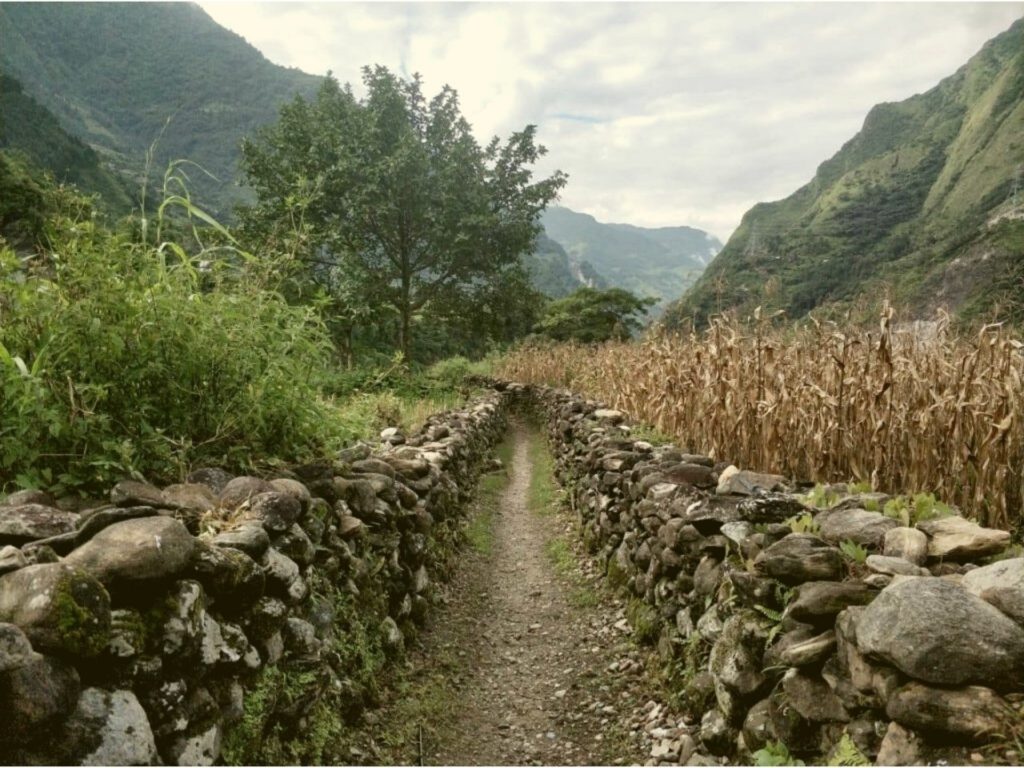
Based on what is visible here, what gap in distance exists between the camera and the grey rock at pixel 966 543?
2.91 metres

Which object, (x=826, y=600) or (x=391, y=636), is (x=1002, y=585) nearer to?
(x=826, y=600)

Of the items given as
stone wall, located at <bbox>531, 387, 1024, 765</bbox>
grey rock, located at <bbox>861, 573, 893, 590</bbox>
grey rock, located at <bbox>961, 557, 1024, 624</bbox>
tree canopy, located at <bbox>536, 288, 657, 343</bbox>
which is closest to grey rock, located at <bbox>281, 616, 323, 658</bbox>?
stone wall, located at <bbox>531, 387, 1024, 765</bbox>

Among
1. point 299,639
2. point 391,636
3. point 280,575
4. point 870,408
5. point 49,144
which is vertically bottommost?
point 391,636

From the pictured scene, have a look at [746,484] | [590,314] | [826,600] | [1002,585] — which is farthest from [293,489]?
[590,314]

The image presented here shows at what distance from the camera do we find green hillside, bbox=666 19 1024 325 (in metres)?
56.7

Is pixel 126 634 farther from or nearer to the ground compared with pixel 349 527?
farther from the ground

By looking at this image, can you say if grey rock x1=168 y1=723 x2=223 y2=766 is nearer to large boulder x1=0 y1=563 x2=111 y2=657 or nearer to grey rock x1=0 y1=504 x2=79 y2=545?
large boulder x1=0 y1=563 x2=111 y2=657

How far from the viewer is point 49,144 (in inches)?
2490

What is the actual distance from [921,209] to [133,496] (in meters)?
120

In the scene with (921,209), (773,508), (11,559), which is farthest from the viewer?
(921,209)

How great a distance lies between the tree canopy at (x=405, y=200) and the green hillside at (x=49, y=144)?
149 feet

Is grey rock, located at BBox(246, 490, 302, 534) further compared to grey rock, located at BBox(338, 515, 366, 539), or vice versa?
grey rock, located at BBox(338, 515, 366, 539)

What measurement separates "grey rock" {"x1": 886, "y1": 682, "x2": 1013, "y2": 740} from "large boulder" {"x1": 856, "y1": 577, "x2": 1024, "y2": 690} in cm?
4

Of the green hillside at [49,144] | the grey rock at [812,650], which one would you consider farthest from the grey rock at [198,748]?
the green hillside at [49,144]
